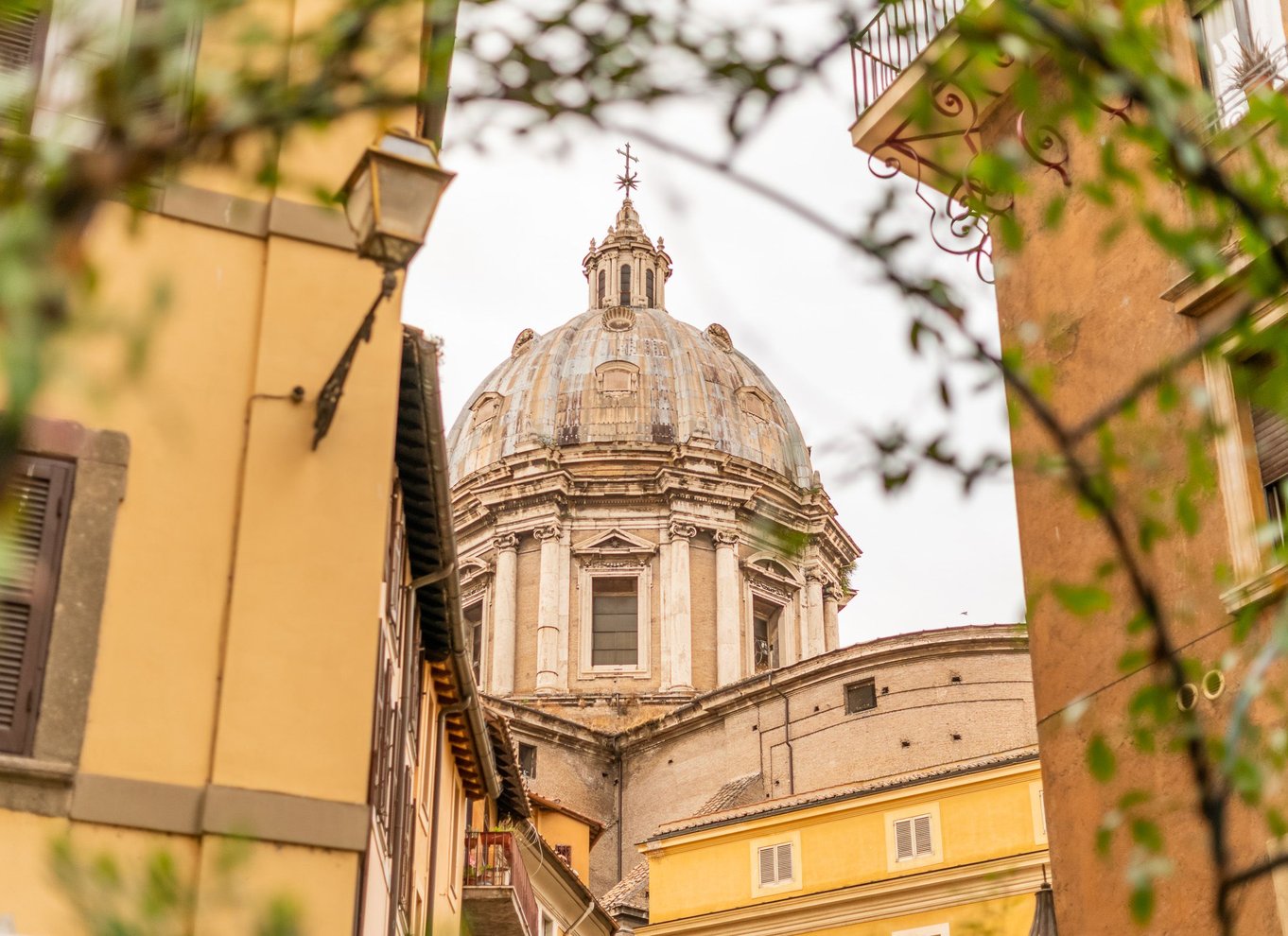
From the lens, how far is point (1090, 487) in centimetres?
455

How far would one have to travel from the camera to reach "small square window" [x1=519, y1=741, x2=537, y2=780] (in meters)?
53.1

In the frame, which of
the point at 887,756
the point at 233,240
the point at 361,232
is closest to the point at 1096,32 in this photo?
the point at 361,232

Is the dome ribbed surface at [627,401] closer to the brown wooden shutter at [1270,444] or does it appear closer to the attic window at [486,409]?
the attic window at [486,409]

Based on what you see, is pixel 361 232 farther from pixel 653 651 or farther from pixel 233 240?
pixel 653 651

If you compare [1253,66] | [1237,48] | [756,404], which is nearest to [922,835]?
[1237,48]

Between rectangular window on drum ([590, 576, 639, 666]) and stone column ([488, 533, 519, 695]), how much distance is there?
90.8 inches

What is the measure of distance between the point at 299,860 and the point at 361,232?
9.71ft

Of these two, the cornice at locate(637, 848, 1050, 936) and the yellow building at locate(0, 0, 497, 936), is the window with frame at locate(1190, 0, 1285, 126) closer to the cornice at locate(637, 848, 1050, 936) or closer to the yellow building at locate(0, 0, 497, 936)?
the yellow building at locate(0, 0, 497, 936)

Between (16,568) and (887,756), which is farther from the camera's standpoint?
(887,756)

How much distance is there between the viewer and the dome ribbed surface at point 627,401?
61.4 metres

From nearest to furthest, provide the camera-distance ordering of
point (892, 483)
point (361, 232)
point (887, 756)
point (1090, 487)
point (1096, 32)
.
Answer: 1. point (1090, 487)
2. point (1096, 32)
3. point (892, 483)
4. point (361, 232)
5. point (887, 756)

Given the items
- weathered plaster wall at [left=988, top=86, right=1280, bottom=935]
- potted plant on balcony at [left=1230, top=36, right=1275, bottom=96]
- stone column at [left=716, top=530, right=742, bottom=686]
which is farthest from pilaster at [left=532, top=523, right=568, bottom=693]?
potted plant on balcony at [left=1230, top=36, right=1275, bottom=96]

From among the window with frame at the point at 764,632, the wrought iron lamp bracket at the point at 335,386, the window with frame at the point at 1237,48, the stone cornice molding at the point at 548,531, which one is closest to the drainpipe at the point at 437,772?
the wrought iron lamp bracket at the point at 335,386

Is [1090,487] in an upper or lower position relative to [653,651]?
lower
